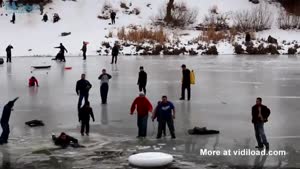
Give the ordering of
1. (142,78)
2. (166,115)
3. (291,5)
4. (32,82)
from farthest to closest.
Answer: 1. (291,5)
2. (32,82)
3. (142,78)
4. (166,115)

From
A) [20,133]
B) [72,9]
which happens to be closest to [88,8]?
[72,9]

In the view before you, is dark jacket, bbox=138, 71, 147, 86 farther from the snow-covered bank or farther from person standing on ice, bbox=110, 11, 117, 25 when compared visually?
person standing on ice, bbox=110, 11, 117, 25

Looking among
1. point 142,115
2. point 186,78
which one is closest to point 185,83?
point 186,78

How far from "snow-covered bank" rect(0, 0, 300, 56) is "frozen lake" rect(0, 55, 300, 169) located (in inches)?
677

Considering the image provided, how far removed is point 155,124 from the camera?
14.2 meters

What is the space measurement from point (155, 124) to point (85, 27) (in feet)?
119

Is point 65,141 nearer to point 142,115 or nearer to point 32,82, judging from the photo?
point 142,115

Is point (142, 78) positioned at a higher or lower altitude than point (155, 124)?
higher

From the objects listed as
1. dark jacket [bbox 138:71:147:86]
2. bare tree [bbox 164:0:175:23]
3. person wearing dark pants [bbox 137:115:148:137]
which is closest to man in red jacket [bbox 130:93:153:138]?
person wearing dark pants [bbox 137:115:148:137]

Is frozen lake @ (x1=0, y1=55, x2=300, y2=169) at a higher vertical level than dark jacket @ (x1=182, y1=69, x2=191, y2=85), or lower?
lower

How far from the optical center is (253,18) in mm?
53094

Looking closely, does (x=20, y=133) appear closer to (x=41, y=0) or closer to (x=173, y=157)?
(x=173, y=157)

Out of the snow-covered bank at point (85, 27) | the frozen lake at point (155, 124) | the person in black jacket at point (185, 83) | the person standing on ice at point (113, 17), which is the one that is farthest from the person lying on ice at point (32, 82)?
the person standing on ice at point (113, 17)

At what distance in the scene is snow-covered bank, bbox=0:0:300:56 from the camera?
44.5 meters
